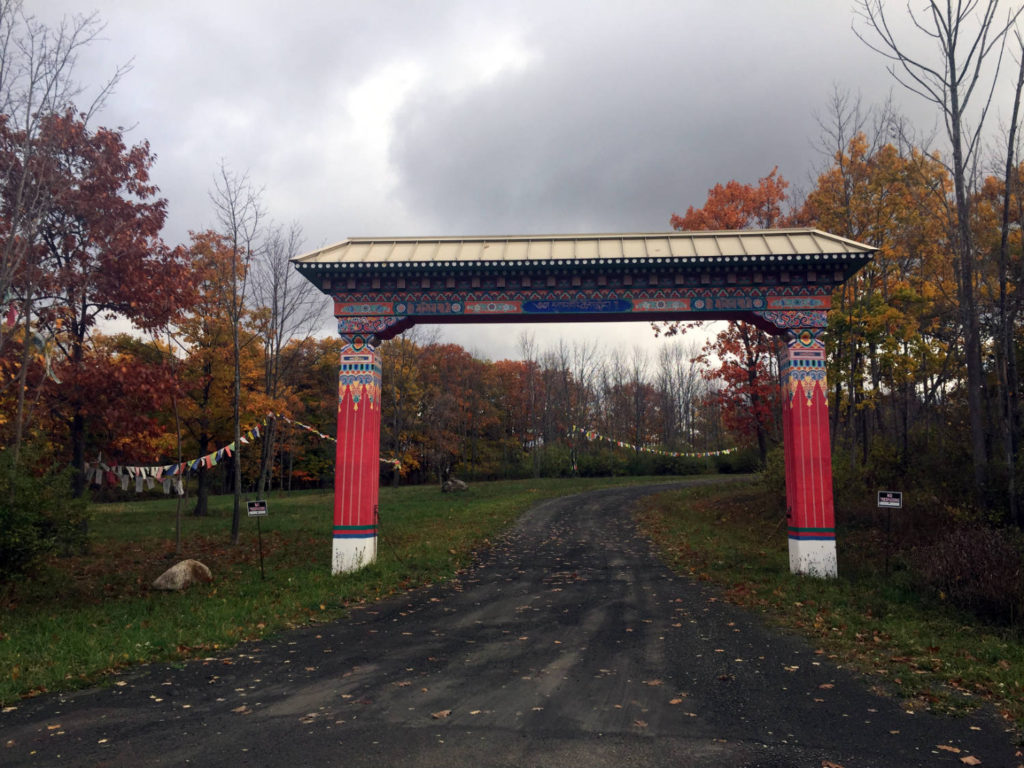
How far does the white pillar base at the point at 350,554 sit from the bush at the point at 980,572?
9578mm

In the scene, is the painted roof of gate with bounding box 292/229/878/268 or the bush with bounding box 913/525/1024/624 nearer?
the bush with bounding box 913/525/1024/624

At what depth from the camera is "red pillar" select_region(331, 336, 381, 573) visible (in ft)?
41.0

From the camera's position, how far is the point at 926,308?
1658cm

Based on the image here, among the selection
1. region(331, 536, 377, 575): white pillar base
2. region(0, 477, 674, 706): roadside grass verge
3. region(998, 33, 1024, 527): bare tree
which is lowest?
region(0, 477, 674, 706): roadside grass verge

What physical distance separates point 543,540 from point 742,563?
5862 mm

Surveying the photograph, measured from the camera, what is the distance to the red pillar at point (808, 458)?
38.9ft

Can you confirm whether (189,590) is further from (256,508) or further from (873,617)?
(873,617)

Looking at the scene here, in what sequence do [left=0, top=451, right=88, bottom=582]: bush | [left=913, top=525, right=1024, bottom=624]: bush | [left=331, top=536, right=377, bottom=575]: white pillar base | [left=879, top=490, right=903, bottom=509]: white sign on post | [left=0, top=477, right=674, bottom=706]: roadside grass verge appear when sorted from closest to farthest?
[left=0, top=477, right=674, bottom=706]: roadside grass verge, [left=913, top=525, right=1024, bottom=624]: bush, [left=0, top=451, right=88, bottom=582]: bush, [left=879, top=490, right=903, bottom=509]: white sign on post, [left=331, top=536, right=377, bottom=575]: white pillar base

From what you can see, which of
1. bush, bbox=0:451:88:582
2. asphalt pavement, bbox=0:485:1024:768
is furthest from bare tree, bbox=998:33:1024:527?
bush, bbox=0:451:88:582

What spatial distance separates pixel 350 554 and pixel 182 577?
2.92 meters

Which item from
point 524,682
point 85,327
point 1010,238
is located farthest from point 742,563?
point 85,327

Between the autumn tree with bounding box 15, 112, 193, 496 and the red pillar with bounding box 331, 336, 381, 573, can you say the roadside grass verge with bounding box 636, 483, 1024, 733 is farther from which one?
the autumn tree with bounding box 15, 112, 193, 496

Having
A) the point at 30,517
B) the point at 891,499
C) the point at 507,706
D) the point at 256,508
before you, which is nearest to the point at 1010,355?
the point at 891,499

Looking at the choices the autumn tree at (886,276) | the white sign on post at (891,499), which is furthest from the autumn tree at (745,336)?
the white sign on post at (891,499)
